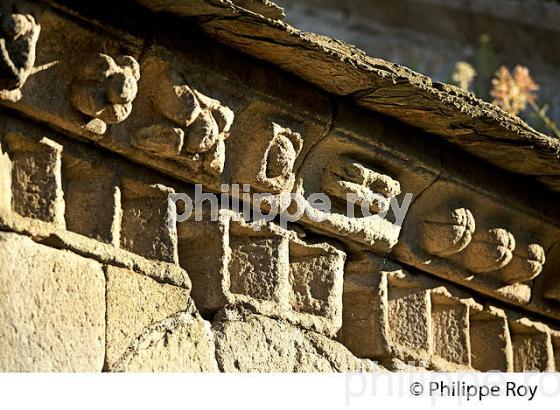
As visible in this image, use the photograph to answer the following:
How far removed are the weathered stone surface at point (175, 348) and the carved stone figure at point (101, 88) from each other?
1.74 feet

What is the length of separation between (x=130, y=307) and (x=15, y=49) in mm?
685

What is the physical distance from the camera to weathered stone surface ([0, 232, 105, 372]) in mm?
3555

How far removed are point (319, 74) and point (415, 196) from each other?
61 centimetres

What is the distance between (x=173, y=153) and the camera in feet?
12.9

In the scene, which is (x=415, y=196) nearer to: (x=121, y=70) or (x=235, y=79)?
(x=235, y=79)

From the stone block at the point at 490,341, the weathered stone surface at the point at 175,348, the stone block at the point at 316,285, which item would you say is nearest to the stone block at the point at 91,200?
the weathered stone surface at the point at 175,348

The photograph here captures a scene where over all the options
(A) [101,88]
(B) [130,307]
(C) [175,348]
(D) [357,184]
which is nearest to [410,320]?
(D) [357,184]

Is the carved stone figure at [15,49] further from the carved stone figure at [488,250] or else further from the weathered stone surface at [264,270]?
the carved stone figure at [488,250]

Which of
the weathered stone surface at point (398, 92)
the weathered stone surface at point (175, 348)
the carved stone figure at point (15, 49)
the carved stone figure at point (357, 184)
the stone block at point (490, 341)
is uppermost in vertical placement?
the weathered stone surface at point (398, 92)

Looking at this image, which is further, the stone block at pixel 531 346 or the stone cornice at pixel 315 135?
the stone block at pixel 531 346

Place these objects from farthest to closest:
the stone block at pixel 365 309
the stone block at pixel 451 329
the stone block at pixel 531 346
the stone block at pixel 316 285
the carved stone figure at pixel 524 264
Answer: the stone block at pixel 531 346 → the carved stone figure at pixel 524 264 → the stone block at pixel 451 329 → the stone block at pixel 365 309 → the stone block at pixel 316 285

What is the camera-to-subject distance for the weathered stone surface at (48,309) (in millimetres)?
3555

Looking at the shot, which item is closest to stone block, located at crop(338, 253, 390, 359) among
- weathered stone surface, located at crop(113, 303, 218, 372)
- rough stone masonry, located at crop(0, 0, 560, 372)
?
rough stone masonry, located at crop(0, 0, 560, 372)

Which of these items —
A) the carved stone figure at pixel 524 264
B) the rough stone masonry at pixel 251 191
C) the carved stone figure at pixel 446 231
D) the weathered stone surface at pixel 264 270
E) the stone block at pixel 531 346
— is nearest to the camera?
the rough stone masonry at pixel 251 191
